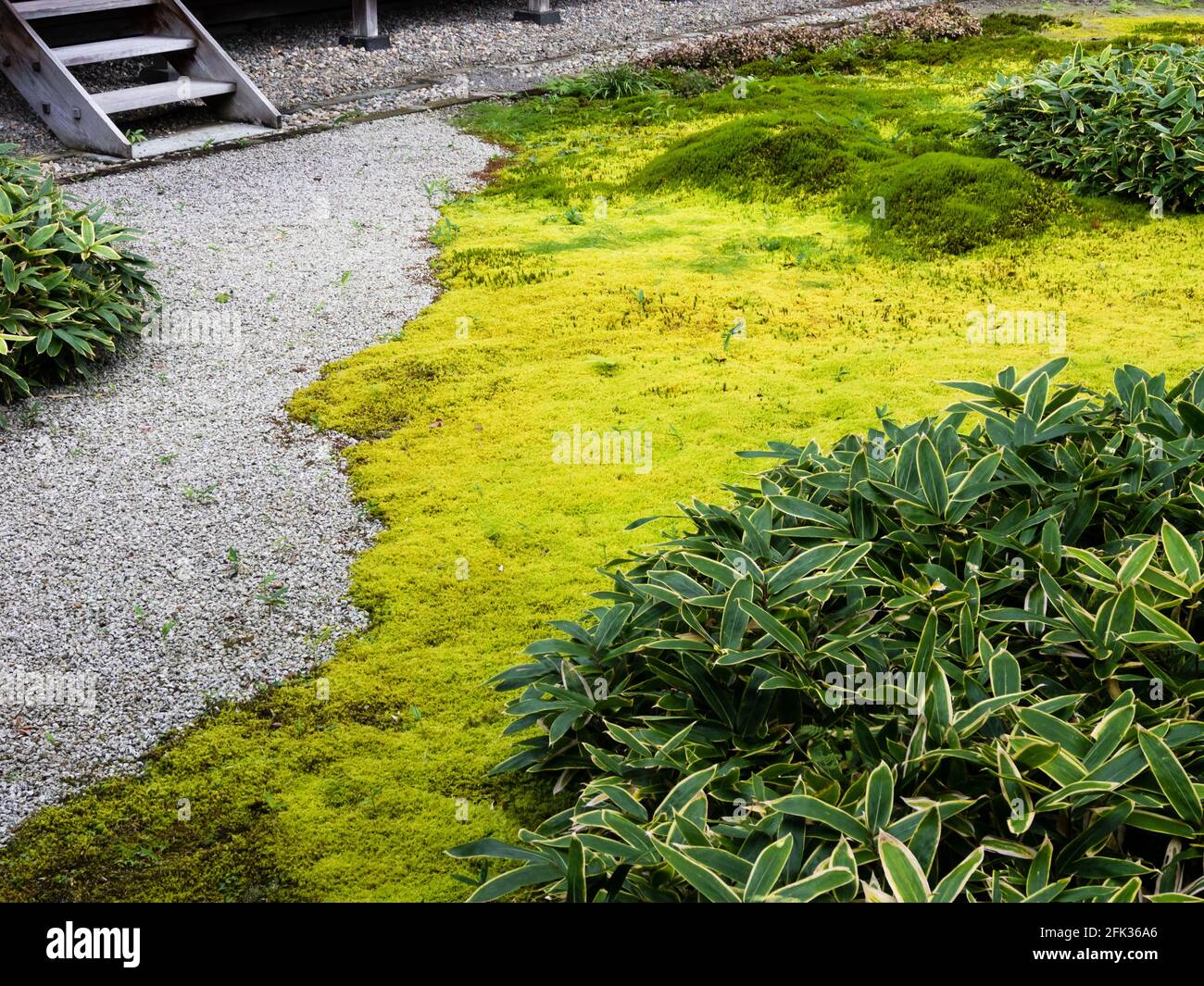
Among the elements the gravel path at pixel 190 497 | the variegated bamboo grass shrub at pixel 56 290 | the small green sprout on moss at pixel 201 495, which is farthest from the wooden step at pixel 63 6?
the small green sprout on moss at pixel 201 495

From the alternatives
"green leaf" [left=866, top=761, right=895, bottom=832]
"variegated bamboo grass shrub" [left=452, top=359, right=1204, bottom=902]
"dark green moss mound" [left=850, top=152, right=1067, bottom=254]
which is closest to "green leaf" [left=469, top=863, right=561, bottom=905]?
"variegated bamboo grass shrub" [left=452, top=359, right=1204, bottom=902]

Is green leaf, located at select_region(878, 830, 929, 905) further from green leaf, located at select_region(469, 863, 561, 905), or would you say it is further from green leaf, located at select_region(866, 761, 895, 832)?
green leaf, located at select_region(469, 863, 561, 905)

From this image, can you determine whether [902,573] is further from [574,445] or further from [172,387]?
[172,387]

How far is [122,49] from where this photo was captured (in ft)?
32.0

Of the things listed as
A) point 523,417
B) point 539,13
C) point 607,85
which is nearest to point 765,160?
point 607,85

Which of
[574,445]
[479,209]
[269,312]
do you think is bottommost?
[574,445]

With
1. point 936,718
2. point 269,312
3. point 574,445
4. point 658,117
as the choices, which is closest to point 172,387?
point 269,312

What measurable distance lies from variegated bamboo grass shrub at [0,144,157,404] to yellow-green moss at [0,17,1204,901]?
1.22m

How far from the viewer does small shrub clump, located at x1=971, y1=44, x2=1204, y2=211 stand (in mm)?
8008

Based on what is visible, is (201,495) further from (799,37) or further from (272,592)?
(799,37)

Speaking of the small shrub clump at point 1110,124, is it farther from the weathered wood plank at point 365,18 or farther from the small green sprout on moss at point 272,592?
the weathered wood plank at point 365,18

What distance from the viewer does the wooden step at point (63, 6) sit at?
947cm
